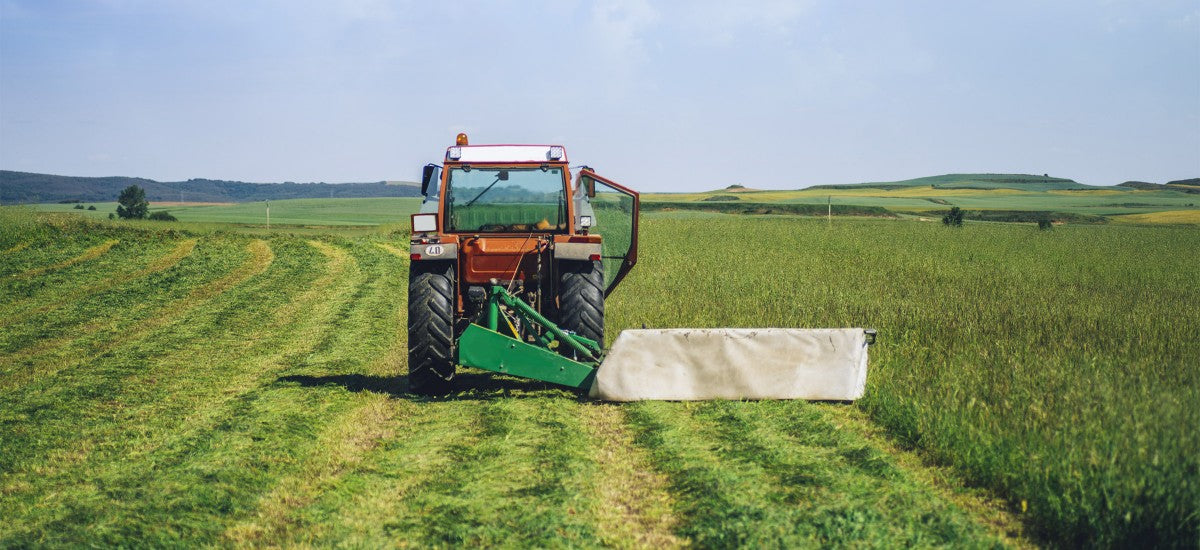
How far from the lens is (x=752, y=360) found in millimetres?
7070

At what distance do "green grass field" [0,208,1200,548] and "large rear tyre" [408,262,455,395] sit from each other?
0.76ft

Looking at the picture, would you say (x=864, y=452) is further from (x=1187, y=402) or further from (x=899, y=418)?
(x=1187, y=402)

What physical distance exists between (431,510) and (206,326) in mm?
8286

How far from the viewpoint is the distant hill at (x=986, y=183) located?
9412 cm

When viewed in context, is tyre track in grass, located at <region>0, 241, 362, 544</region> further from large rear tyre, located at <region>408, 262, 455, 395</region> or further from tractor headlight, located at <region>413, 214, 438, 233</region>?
tractor headlight, located at <region>413, 214, 438, 233</region>

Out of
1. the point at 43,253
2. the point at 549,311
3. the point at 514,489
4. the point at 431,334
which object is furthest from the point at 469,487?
the point at 43,253

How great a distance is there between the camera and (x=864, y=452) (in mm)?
5566

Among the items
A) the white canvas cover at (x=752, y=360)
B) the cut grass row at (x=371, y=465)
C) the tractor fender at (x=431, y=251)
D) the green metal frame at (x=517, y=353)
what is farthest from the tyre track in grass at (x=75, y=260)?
the white canvas cover at (x=752, y=360)

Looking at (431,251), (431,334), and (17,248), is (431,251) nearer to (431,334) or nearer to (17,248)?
(431,334)

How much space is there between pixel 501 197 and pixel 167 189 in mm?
157407

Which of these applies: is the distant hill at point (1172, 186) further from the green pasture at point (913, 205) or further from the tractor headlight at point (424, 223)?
the tractor headlight at point (424, 223)

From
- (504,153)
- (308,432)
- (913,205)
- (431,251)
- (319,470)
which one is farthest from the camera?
(913,205)

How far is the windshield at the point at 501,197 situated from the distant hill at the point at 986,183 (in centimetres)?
9096

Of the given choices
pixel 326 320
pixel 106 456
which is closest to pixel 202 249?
pixel 326 320
